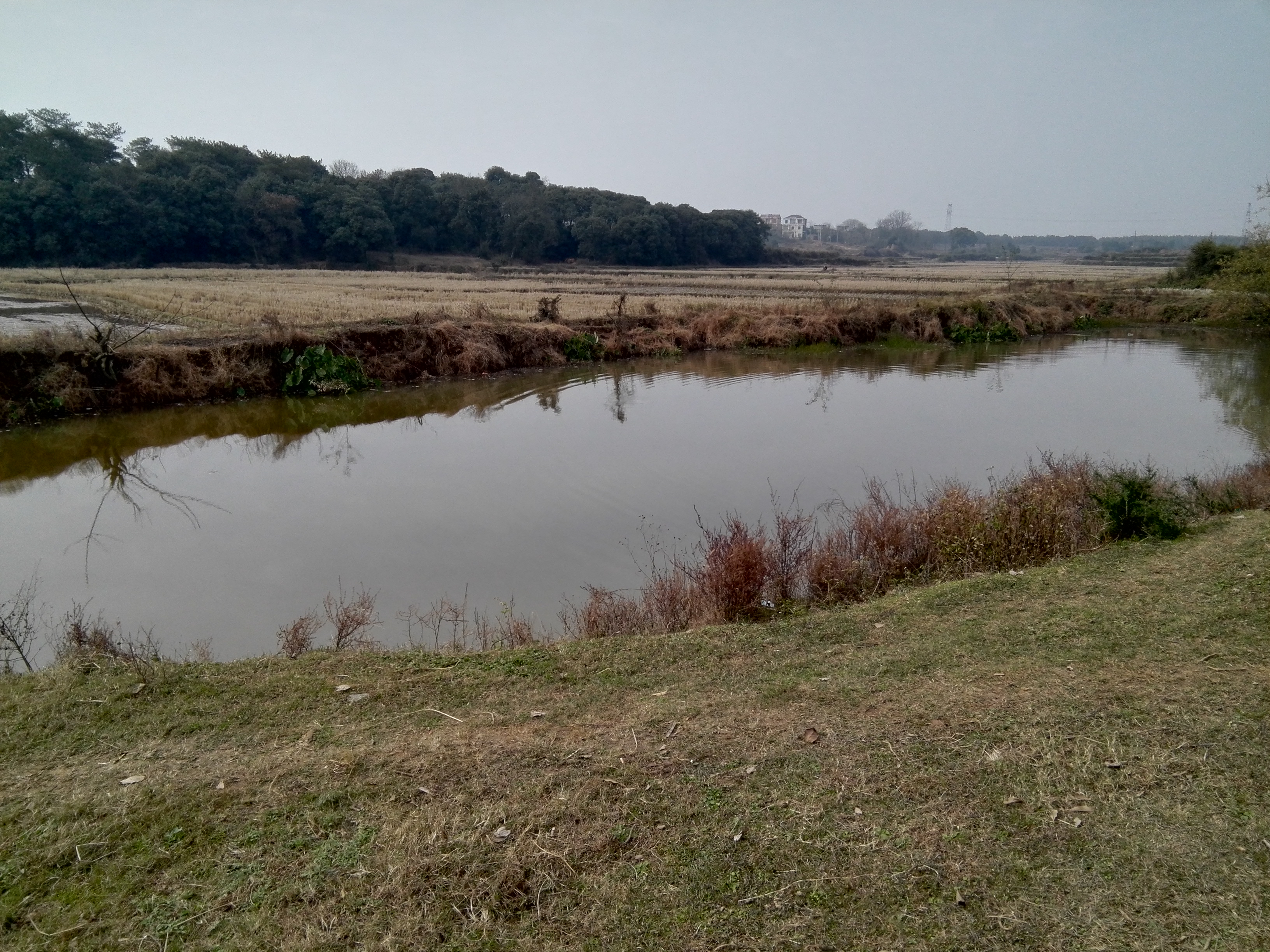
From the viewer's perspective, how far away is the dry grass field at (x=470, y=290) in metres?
25.5

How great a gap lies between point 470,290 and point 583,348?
1587 centimetres

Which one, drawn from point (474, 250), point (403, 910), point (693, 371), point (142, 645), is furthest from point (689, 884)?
point (474, 250)

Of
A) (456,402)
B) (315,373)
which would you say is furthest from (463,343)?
(315,373)

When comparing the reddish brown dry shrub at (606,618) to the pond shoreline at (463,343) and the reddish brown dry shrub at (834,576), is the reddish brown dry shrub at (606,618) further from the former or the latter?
the pond shoreline at (463,343)

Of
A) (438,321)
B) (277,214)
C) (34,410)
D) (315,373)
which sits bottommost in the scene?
(34,410)

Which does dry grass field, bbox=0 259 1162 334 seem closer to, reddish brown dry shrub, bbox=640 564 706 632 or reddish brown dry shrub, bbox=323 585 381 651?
reddish brown dry shrub, bbox=323 585 381 651

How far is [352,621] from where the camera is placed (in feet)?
23.4

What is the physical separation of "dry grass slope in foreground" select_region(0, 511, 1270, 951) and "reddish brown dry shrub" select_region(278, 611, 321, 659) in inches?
19.8

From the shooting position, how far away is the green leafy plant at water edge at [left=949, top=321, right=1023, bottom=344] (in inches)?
1225

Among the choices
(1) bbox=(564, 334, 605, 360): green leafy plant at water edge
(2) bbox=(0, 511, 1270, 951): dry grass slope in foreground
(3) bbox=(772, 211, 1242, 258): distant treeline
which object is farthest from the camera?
(3) bbox=(772, 211, 1242, 258): distant treeline

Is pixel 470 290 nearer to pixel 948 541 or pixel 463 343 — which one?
pixel 463 343

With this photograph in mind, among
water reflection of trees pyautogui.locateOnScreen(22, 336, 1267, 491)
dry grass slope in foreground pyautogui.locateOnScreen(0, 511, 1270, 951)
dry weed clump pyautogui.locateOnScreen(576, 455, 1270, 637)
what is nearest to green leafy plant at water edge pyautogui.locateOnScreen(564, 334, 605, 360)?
water reflection of trees pyautogui.locateOnScreen(22, 336, 1267, 491)

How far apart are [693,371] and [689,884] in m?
21.2

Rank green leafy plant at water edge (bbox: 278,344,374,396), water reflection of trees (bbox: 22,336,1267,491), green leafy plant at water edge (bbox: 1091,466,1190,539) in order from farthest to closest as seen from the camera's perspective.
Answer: green leafy plant at water edge (bbox: 278,344,374,396) → water reflection of trees (bbox: 22,336,1267,491) → green leafy plant at water edge (bbox: 1091,466,1190,539)
